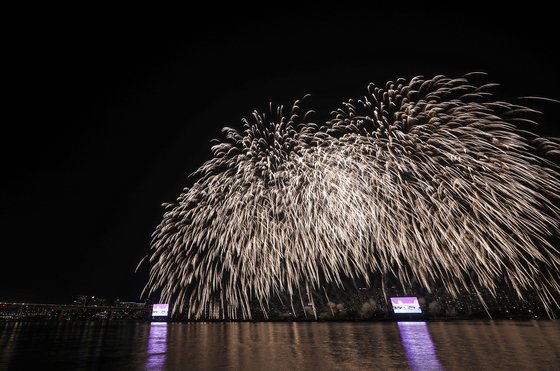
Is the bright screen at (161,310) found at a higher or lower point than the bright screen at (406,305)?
higher

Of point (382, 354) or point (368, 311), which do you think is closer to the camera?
point (382, 354)

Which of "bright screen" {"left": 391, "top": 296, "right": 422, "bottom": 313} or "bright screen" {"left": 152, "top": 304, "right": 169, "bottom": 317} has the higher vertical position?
"bright screen" {"left": 152, "top": 304, "right": 169, "bottom": 317}

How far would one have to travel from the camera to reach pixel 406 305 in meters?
35.8

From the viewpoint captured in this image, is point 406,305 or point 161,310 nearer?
point 406,305

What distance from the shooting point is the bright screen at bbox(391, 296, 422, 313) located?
3531 cm

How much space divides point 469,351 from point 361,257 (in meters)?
15.0

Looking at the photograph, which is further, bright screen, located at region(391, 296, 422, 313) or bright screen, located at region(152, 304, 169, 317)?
bright screen, located at region(152, 304, 169, 317)

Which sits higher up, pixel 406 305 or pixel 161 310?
pixel 161 310

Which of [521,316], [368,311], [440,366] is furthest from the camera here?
[368,311]

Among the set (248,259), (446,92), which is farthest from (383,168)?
(248,259)

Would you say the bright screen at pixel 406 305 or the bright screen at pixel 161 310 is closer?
the bright screen at pixel 406 305

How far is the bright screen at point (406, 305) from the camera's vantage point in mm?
35312

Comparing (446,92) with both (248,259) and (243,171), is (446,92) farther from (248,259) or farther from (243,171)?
(248,259)

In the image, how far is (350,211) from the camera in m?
26.1
